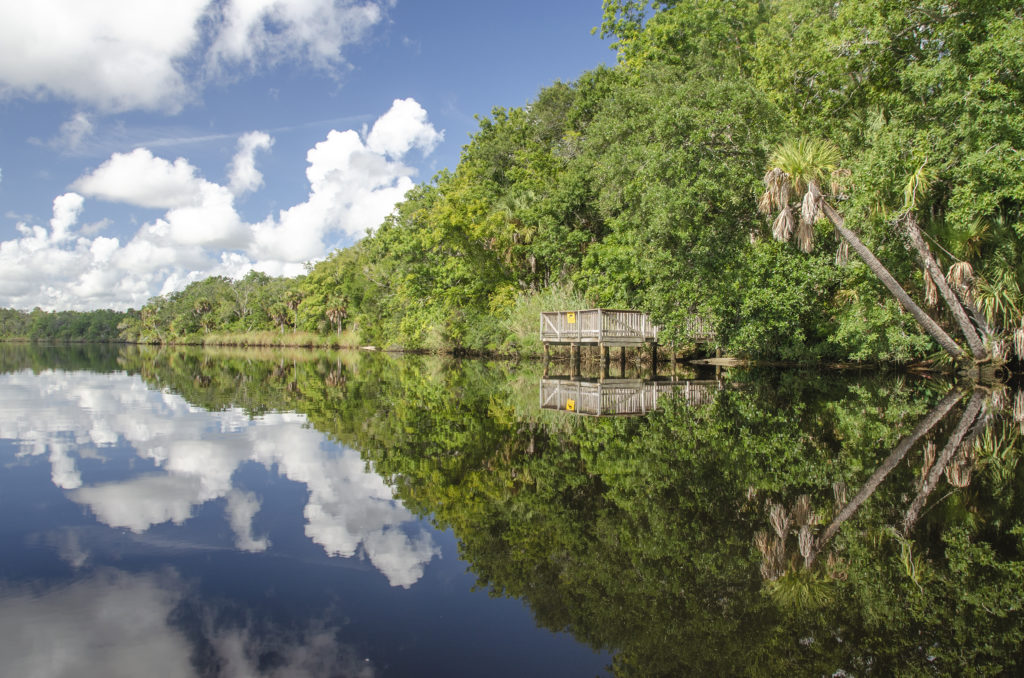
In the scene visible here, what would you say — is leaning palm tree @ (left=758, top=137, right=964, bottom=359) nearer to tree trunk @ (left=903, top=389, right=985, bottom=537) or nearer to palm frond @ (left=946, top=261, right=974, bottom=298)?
palm frond @ (left=946, top=261, right=974, bottom=298)

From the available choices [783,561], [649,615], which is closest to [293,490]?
[649,615]

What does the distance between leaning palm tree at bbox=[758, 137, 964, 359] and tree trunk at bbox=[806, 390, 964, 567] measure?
18.0 ft

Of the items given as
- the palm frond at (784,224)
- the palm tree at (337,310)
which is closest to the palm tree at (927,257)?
the palm frond at (784,224)

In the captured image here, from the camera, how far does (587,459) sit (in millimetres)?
8250

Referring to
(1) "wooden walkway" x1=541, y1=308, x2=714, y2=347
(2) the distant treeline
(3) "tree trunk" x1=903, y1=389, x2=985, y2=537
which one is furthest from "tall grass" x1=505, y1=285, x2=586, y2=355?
(2) the distant treeline

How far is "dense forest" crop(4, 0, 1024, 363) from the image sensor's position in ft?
51.4

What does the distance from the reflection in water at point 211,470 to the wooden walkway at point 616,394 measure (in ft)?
20.0

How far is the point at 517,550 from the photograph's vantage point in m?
5.00

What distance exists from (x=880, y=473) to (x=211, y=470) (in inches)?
322

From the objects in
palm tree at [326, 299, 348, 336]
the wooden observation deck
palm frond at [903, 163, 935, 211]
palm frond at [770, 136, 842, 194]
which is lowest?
the wooden observation deck

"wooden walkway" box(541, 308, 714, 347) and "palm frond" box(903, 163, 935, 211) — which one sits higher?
"palm frond" box(903, 163, 935, 211)

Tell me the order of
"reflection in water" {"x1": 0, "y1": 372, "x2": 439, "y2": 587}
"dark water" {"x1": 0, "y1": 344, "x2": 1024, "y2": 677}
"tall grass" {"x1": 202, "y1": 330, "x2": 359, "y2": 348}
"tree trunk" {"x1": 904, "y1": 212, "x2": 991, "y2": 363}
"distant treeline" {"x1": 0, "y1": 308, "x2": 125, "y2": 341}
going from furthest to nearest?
"distant treeline" {"x1": 0, "y1": 308, "x2": 125, "y2": 341}, "tall grass" {"x1": 202, "y1": 330, "x2": 359, "y2": 348}, "tree trunk" {"x1": 904, "y1": 212, "x2": 991, "y2": 363}, "reflection in water" {"x1": 0, "y1": 372, "x2": 439, "y2": 587}, "dark water" {"x1": 0, "y1": 344, "x2": 1024, "y2": 677}

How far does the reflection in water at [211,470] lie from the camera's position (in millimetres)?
5367

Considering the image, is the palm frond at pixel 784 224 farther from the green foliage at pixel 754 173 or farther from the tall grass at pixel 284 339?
the tall grass at pixel 284 339
